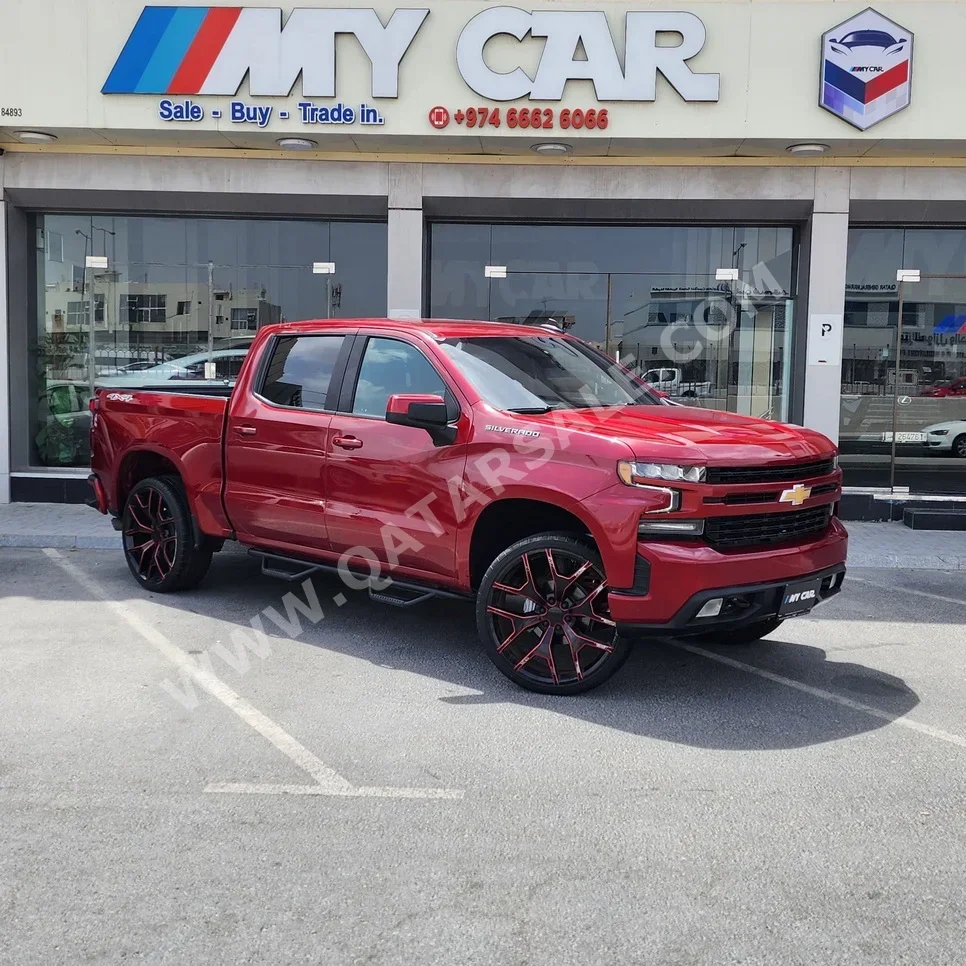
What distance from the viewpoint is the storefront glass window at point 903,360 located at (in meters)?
12.3

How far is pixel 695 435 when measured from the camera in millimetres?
5238

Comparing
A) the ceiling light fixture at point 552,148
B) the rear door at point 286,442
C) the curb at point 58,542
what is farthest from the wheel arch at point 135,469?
the ceiling light fixture at point 552,148

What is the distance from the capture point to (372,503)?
6141 mm

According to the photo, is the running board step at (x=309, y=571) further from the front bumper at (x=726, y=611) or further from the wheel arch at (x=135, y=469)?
the front bumper at (x=726, y=611)

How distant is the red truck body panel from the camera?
197 inches

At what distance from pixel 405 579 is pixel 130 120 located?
734 centimetres

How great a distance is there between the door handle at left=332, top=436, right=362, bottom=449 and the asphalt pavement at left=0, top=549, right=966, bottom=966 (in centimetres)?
126

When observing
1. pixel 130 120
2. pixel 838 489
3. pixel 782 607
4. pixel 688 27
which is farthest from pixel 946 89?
pixel 130 120

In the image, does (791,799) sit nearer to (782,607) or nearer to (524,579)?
(782,607)

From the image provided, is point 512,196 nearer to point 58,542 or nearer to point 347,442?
point 58,542

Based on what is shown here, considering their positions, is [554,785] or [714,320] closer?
[554,785]

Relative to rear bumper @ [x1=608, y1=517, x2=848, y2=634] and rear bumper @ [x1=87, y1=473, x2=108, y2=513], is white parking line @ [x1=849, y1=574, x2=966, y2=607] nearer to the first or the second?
rear bumper @ [x1=608, y1=517, x2=848, y2=634]

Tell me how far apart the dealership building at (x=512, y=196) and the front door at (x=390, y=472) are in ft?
17.9

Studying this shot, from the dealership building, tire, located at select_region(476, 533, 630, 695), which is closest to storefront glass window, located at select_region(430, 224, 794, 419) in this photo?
the dealership building
